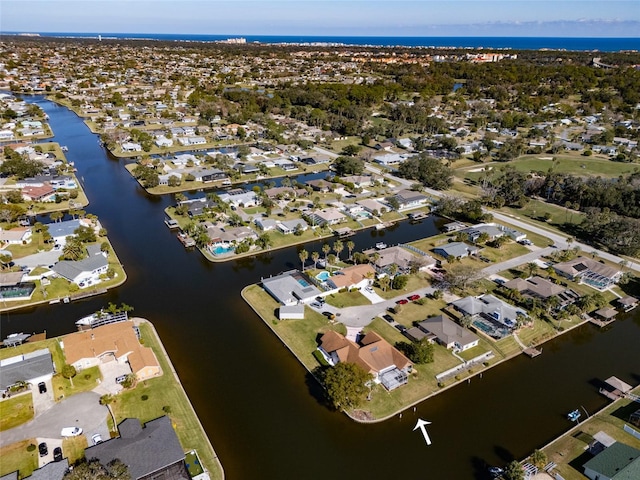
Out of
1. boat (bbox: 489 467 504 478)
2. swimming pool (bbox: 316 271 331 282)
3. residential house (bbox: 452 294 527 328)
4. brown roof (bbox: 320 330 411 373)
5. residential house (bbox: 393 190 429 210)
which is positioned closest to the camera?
boat (bbox: 489 467 504 478)

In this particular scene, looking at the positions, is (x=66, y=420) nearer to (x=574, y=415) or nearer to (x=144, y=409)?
(x=144, y=409)

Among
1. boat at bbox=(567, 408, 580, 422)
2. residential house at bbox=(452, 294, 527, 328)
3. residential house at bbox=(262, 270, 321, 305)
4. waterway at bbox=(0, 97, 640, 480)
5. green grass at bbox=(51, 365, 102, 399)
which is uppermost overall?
residential house at bbox=(452, 294, 527, 328)

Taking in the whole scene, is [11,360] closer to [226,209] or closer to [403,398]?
[403,398]

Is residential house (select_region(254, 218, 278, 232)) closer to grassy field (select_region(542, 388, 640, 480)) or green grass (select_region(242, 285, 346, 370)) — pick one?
green grass (select_region(242, 285, 346, 370))

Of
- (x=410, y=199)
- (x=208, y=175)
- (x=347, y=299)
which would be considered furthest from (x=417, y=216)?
(x=208, y=175)

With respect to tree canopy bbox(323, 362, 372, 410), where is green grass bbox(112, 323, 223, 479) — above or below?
below

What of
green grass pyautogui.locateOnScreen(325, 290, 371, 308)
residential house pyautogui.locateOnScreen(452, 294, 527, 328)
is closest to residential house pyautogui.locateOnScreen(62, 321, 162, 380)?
green grass pyautogui.locateOnScreen(325, 290, 371, 308)

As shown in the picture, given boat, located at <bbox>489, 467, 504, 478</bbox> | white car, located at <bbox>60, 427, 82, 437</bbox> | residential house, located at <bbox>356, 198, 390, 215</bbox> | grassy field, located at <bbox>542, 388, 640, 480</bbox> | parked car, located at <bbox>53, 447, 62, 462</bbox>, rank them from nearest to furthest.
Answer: parked car, located at <bbox>53, 447, 62, 462</bbox> < boat, located at <bbox>489, 467, 504, 478</bbox> < grassy field, located at <bbox>542, 388, 640, 480</bbox> < white car, located at <bbox>60, 427, 82, 437</bbox> < residential house, located at <bbox>356, 198, 390, 215</bbox>
